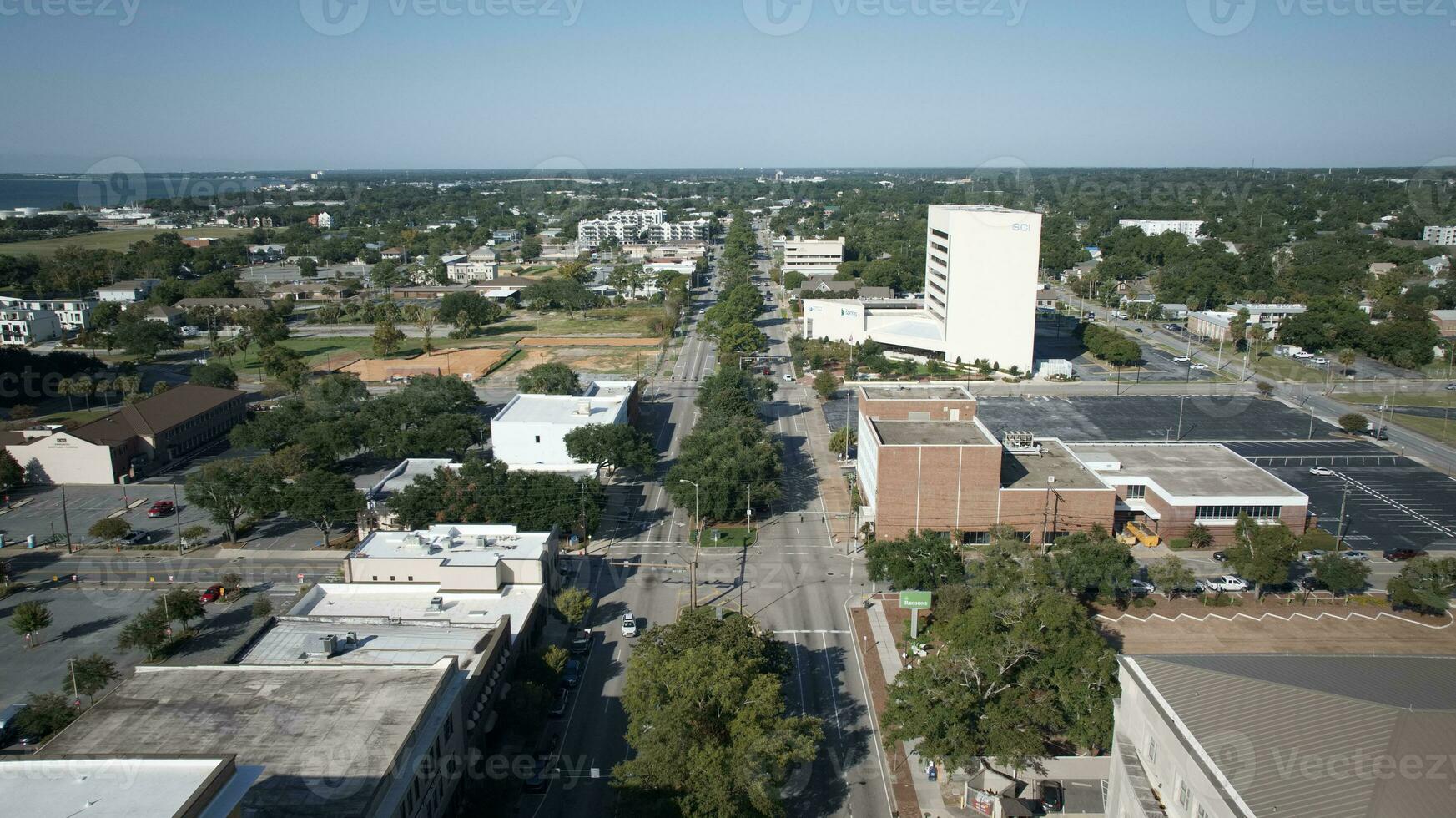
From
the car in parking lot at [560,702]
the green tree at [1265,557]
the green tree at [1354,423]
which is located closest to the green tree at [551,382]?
the car in parking lot at [560,702]

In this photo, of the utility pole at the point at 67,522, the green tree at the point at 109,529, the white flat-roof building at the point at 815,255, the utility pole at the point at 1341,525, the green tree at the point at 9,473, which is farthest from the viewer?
the white flat-roof building at the point at 815,255

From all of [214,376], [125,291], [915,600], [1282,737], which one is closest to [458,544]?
[915,600]

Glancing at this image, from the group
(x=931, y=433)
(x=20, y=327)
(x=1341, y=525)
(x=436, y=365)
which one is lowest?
(x=1341, y=525)

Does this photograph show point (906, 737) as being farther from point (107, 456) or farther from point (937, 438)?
point (107, 456)

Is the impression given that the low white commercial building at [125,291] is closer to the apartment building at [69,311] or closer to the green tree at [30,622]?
the apartment building at [69,311]

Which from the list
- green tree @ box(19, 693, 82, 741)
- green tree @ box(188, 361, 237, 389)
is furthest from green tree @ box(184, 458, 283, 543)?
green tree @ box(188, 361, 237, 389)

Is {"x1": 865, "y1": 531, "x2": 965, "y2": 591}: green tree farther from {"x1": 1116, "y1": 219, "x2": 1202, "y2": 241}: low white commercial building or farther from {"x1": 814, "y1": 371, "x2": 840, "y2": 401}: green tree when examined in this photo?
{"x1": 1116, "y1": 219, "x2": 1202, "y2": 241}: low white commercial building

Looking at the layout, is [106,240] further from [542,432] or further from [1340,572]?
[1340,572]
